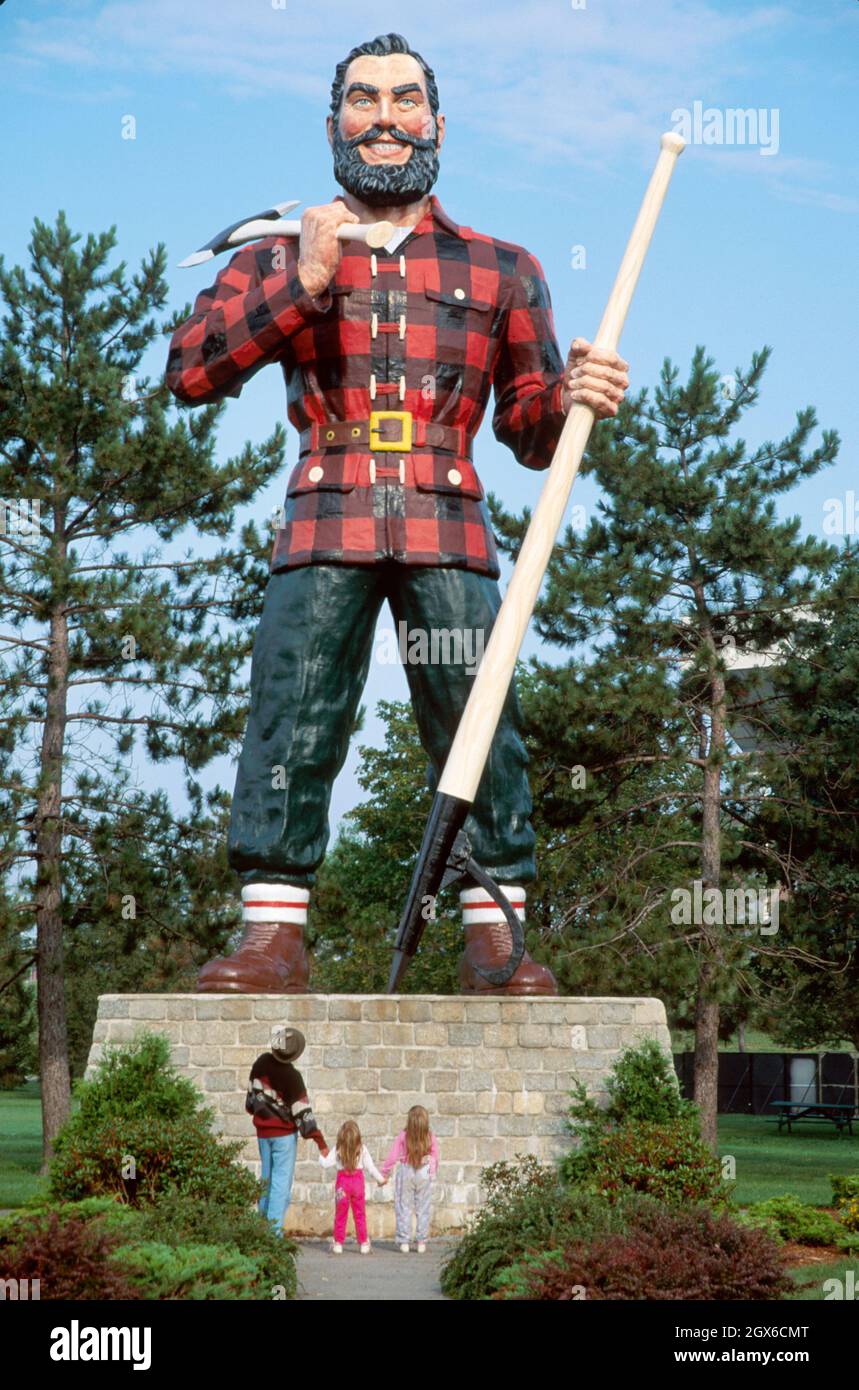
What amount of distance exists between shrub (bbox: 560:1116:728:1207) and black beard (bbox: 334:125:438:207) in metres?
4.49

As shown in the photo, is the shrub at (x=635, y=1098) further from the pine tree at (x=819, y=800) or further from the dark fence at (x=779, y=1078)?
the dark fence at (x=779, y=1078)

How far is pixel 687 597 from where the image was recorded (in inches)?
682

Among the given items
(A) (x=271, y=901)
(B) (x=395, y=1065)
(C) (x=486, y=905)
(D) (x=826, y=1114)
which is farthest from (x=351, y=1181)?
(D) (x=826, y=1114)

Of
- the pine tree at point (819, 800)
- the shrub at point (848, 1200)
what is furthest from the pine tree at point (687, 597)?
the shrub at point (848, 1200)

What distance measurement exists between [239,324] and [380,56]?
4.80ft

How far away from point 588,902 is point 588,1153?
847 centimetres

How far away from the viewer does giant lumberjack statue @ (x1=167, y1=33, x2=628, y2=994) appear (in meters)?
7.80

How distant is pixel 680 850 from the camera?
21.0 meters

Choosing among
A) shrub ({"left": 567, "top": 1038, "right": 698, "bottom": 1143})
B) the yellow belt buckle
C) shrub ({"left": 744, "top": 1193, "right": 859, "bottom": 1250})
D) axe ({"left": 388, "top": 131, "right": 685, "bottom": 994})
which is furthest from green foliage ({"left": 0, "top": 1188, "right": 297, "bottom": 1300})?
the yellow belt buckle

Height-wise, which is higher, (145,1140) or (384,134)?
(384,134)

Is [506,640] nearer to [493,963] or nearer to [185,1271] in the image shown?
[493,963]
